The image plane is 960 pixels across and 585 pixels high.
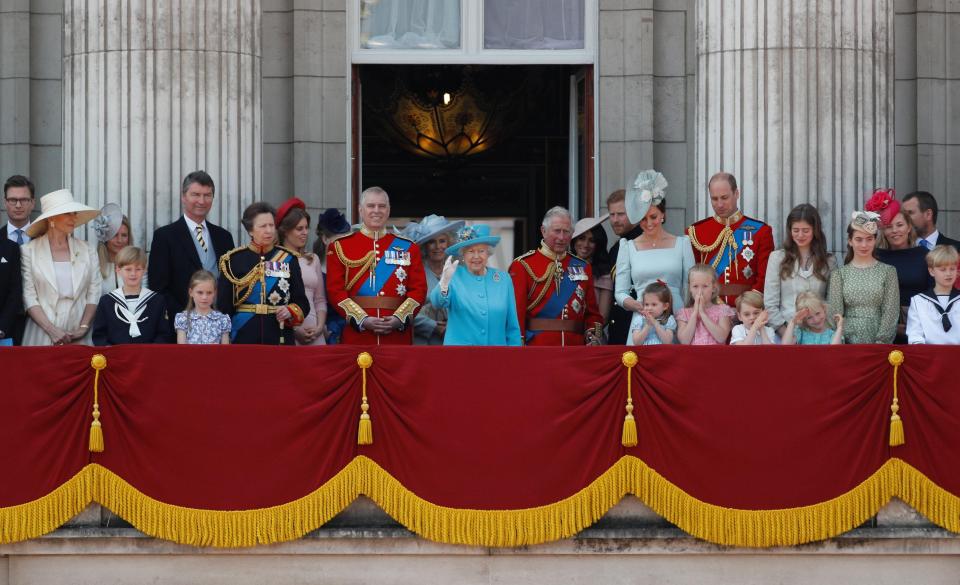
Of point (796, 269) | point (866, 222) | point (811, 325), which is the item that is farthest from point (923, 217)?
point (811, 325)

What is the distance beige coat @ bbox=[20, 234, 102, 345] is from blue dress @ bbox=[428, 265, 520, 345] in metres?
2.30

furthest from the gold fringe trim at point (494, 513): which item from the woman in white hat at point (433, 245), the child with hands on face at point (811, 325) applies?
the woman in white hat at point (433, 245)

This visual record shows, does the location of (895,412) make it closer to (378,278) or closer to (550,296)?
(550,296)

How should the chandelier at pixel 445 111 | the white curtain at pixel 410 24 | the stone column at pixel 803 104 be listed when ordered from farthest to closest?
the chandelier at pixel 445 111 < the white curtain at pixel 410 24 < the stone column at pixel 803 104

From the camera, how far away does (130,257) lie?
1109cm

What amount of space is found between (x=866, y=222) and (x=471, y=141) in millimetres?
8756

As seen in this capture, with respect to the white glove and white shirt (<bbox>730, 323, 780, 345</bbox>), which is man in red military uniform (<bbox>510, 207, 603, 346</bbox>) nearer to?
the white glove

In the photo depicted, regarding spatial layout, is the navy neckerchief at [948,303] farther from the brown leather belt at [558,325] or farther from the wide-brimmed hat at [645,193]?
the brown leather belt at [558,325]

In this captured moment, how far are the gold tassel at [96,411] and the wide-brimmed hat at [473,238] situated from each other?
8.55 feet

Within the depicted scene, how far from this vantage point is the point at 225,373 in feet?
34.6

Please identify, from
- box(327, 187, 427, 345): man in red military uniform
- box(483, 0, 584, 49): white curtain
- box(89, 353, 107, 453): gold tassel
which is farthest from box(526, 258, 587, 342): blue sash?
box(483, 0, 584, 49): white curtain

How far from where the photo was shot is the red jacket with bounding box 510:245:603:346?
477 inches

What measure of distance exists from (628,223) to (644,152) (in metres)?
2.30

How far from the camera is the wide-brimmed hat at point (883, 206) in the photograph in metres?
11.8
